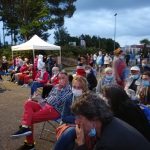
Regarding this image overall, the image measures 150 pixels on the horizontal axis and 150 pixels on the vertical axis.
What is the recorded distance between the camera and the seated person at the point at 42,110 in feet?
20.8

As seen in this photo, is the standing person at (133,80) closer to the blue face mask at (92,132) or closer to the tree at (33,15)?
the blue face mask at (92,132)

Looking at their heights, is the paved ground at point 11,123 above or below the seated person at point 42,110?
below

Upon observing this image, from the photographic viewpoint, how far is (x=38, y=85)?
1347cm

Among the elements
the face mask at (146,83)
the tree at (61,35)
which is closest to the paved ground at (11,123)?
the face mask at (146,83)

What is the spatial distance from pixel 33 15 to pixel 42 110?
39.6m

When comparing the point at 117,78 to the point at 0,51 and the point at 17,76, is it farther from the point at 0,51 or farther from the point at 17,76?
the point at 0,51

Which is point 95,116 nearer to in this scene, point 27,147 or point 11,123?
point 27,147

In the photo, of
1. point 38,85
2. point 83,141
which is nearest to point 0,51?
point 38,85

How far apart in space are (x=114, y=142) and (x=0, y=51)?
136 ft

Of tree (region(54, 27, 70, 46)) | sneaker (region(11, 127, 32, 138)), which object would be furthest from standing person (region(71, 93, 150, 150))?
tree (region(54, 27, 70, 46))

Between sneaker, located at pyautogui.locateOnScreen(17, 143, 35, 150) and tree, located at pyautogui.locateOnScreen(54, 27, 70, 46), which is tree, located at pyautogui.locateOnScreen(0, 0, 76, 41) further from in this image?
sneaker, located at pyautogui.locateOnScreen(17, 143, 35, 150)

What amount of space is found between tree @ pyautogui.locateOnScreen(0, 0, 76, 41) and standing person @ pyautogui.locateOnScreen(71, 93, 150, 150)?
3801 centimetres

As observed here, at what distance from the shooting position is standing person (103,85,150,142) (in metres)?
4.38

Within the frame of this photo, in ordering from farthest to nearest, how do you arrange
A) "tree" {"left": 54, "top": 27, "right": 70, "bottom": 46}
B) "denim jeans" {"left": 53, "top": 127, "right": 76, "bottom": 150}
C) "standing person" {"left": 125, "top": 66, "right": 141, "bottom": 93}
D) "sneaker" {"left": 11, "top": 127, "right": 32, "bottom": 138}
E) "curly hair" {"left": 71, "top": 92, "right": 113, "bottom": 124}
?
"tree" {"left": 54, "top": 27, "right": 70, "bottom": 46}
"standing person" {"left": 125, "top": 66, "right": 141, "bottom": 93}
"sneaker" {"left": 11, "top": 127, "right": 32, "bottom": 138}
"denim jeans" {"left": 53, "top": 127, "right": 76, "bottom": 150}
"curly hair" {"left": 71, "top": 92, "right": 113, "bottom": 124}
